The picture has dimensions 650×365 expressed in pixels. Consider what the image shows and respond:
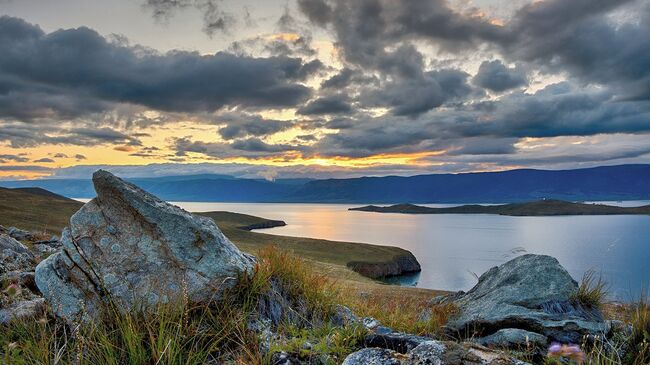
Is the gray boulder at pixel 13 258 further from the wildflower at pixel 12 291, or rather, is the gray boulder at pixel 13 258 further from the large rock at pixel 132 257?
the large rock at pixel 132 257

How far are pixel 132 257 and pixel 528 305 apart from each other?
9.97 metres

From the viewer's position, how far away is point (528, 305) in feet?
37.5

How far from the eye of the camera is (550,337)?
908 centimetres

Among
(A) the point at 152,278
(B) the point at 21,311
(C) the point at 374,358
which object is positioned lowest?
(B) the point at 21,311

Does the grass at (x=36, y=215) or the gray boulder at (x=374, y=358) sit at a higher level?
the gray boulder at (x=374, y=358)

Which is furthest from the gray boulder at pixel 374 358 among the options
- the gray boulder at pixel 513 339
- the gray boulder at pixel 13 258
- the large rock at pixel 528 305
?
the gray boulder at pixel 13 258

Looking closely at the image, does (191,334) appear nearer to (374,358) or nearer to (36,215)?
(374,358)

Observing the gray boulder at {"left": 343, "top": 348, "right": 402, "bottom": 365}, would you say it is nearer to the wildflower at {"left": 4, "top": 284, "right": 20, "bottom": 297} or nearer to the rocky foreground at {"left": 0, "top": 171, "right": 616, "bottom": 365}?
the rocky foreground at {"left": 0, "top": 171, "right": 616, "bottom": 365}

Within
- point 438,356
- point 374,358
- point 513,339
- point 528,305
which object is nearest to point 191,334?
point 374,358

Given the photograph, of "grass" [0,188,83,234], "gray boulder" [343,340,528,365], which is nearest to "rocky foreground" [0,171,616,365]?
"gray boulder" [343,340,528,365]

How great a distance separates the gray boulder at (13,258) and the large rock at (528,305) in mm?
10575

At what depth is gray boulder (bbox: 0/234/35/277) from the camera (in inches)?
408

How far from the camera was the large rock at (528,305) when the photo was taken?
30.1 feet

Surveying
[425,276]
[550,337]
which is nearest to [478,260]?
[425,276]
